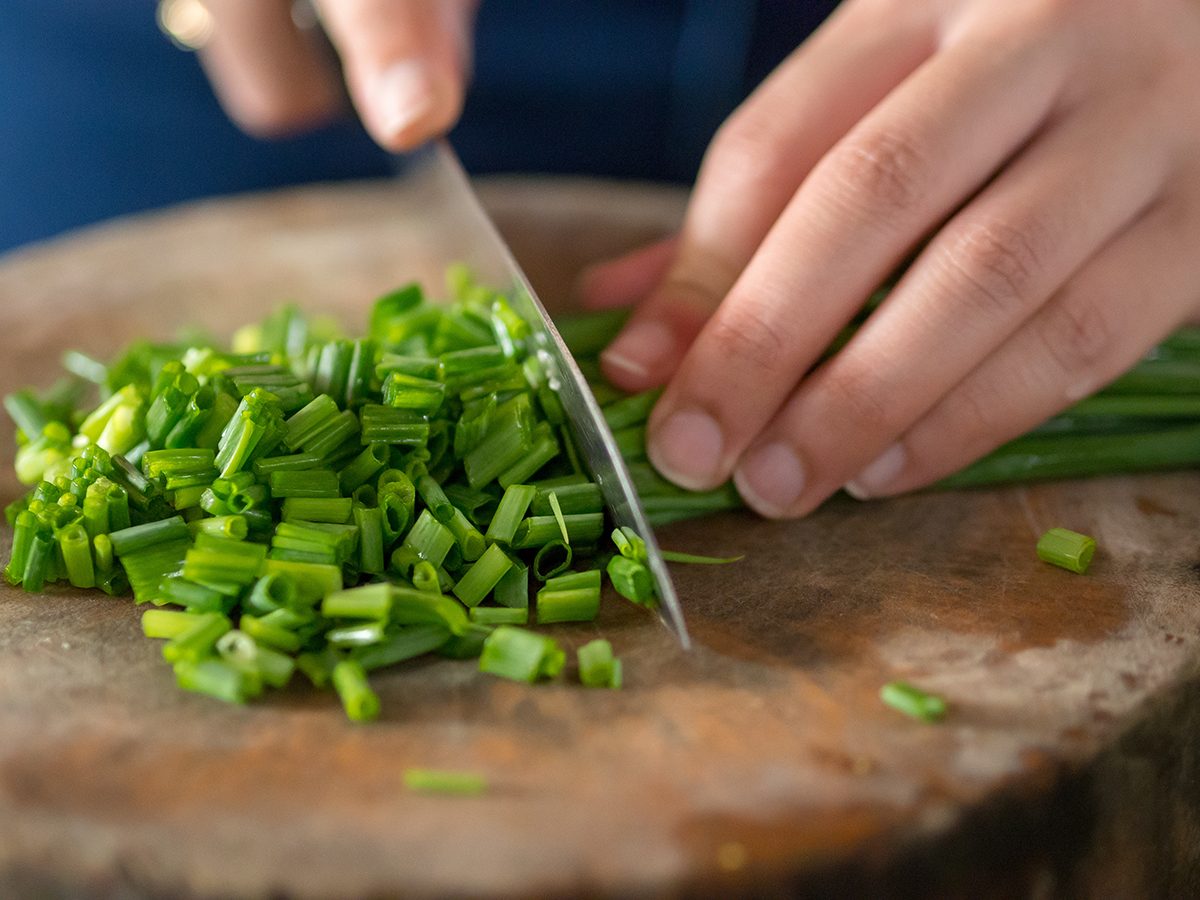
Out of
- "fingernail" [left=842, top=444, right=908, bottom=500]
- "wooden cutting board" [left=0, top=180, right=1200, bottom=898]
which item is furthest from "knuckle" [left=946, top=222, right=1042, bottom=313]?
"wooden cutting board" [left=0, top=180, right=1200, bottom=898]

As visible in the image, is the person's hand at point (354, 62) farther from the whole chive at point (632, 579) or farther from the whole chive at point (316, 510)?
the whole chive at point (632, 579)

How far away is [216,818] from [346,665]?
0.29 meters

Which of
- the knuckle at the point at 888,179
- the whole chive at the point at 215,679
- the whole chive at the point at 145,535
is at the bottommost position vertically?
the whole chive at the point at 215,679

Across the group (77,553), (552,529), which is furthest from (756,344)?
(77,553)

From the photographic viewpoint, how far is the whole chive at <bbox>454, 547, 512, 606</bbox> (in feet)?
5.38

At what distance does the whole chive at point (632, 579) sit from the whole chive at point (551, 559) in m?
0.09

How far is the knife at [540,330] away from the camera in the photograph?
1.57 meters

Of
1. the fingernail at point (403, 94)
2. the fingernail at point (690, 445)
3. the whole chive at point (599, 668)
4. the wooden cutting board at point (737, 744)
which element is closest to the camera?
the wooden cutting board at point (737, 744)

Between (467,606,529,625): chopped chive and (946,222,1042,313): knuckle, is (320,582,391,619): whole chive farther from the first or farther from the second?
(946,222,1042,313): knuckle

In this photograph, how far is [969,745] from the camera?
4.23 ft

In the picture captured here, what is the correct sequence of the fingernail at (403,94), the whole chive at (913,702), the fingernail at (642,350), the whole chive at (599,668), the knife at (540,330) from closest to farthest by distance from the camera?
the whole chive at (913,702), the whole chive at (599,668), the knife at (540,330), the fingernail at (642,350), the fingernail at (403,94)

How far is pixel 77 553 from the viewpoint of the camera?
1652 millimetres

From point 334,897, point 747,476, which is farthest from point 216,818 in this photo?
point 747,476

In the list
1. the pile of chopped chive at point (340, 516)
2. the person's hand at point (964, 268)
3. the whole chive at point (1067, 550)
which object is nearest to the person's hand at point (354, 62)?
the pile of chopped chive at point (340, 516)
